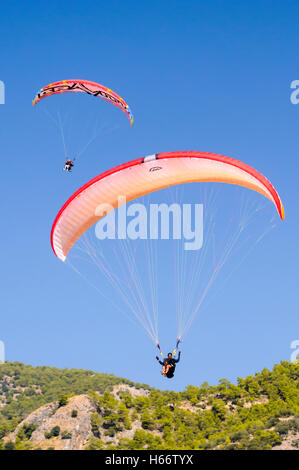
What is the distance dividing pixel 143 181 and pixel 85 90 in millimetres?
9148

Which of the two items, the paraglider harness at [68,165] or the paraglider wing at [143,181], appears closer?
the paraglider wing at [143,181]

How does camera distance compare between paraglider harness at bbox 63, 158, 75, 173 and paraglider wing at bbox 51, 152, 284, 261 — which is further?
paraglider harness at bbox 63, 158, 75, 173

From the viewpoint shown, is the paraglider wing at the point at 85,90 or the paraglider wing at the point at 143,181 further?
the paraglider wing at the point at 85,90

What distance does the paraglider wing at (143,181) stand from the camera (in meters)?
28.9

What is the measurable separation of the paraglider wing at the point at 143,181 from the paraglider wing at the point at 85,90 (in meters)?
6.21

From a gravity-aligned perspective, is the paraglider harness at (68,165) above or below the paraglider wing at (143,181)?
above

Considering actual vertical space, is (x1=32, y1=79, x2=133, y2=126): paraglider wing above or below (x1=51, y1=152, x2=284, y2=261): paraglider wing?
above

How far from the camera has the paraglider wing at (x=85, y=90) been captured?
3666 centimetres

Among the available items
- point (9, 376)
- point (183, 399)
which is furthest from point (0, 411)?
point (183, 399)

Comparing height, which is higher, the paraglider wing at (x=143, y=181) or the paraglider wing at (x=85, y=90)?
the paraglider wing at (x=85, y=90)

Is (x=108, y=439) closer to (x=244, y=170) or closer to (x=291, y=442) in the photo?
(x=291, y=442)

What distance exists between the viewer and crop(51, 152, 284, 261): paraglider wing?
28859 mm

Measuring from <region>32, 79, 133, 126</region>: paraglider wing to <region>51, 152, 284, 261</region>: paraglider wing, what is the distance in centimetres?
621

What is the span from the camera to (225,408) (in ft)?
165
